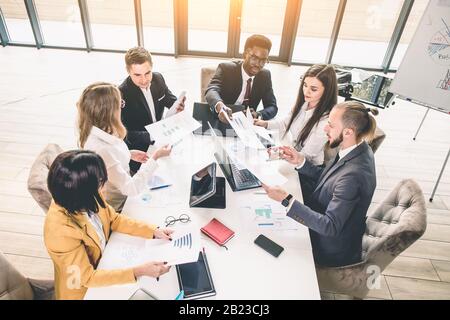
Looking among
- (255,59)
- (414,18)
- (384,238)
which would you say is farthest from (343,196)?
(414,18)

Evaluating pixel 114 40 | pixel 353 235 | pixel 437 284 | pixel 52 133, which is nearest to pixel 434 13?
pixel 437 284

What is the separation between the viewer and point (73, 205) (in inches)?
51.1

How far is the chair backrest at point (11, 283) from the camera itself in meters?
1.27

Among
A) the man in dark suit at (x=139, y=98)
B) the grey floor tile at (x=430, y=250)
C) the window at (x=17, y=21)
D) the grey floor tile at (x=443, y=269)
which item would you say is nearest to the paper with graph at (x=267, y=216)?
the man in dark suit at (x=139, y=98)

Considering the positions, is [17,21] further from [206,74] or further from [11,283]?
[11,283]

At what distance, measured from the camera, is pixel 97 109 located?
5.74ft

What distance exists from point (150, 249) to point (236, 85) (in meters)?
2.00

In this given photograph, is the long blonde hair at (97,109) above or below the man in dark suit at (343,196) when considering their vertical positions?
above

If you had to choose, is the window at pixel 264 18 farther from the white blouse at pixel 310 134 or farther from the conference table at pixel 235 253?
the conference table at pixel 235 253

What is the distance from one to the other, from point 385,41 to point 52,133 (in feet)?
20.8

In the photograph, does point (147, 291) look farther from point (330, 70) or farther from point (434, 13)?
point (434, 13)

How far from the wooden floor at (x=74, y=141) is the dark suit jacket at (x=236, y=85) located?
150cm

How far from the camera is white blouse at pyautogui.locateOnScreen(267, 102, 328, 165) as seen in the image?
2.28 meters

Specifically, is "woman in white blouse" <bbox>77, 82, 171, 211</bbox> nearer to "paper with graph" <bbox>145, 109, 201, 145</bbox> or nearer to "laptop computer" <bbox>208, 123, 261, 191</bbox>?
"paper with graph" <bbox>145, 109, 201, 145</bbox>
